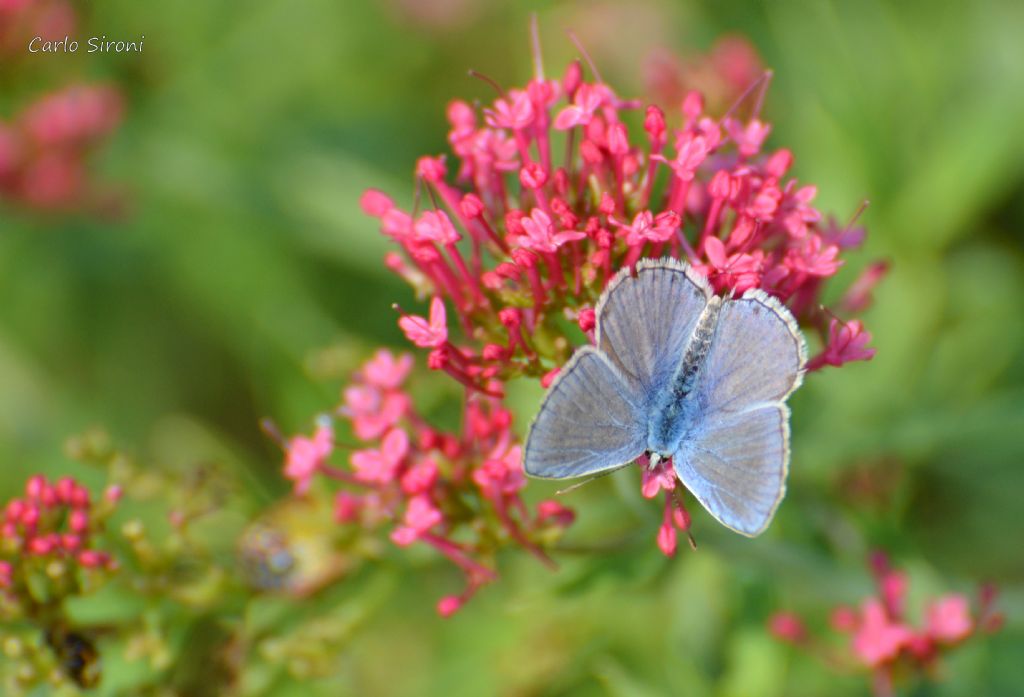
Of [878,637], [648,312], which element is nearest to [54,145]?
[648,312]

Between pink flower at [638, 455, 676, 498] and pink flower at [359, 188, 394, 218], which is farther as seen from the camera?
pink flower at [359, 188, 394, 218]

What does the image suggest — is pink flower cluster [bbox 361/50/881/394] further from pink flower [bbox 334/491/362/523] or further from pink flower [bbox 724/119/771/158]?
pink flower [bbox 334/491/362/523]

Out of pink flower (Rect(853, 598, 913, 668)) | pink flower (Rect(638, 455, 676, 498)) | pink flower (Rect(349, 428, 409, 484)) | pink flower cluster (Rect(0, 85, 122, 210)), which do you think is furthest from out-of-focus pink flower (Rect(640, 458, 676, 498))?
pink flower cluster (Rect(0, 85, 122, 210))

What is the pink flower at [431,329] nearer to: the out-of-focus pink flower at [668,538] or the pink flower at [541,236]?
the pink flower at [541,236]

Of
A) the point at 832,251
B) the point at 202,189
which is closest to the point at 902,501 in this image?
the point at 832,251
